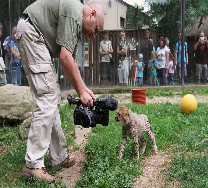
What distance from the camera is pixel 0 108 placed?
6914 mm

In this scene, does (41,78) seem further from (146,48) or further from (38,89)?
(146,48)

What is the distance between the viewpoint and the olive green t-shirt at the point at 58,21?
4.08m

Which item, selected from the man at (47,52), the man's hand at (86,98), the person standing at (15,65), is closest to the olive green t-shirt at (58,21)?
the man at (47,52)

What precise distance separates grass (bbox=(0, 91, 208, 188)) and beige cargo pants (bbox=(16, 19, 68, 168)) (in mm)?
311

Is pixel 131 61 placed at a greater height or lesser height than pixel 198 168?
greater

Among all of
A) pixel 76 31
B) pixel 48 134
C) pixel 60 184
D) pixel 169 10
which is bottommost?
pixel 60 184

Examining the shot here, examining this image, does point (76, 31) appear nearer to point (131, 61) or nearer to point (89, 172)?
point (89, 172)

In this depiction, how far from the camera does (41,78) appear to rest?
4270 mm

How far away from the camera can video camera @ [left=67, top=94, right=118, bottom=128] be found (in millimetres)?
4137

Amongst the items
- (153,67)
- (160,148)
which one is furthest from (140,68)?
(160,148)

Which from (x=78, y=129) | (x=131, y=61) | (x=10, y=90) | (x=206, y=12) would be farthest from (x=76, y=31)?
(x=206, y=12)

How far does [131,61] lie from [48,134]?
9.05 metres

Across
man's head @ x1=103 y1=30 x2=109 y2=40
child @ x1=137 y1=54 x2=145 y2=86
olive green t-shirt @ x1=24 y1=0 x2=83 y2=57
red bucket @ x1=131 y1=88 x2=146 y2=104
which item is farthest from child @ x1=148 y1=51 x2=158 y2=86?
olive green t-shirt @ x1=24 y1=0 x2=83 y2=57

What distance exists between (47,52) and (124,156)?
4.49 ft
